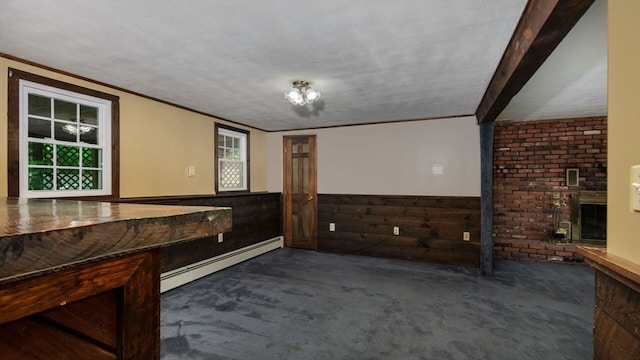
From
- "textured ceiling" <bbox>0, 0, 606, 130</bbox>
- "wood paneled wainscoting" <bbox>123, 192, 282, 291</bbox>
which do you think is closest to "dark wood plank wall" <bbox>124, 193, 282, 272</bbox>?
"wood paneled wainscoting" <bbox>123, 192, 282, 291</bbox>

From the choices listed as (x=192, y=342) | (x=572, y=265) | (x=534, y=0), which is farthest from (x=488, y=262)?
(x=192, y=342)

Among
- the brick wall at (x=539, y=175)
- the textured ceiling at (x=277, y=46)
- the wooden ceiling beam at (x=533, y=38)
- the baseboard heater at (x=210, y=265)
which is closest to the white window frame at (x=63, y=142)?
the textured ceiling at (x=277, y=46)

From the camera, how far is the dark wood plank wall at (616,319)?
0.86 metres

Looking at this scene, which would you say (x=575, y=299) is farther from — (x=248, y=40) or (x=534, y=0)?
(x=248, y=40)

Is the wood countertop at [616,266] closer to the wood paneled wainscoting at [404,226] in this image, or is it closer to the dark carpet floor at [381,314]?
the dark carpet floor at [381,314]

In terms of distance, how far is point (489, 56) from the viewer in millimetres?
2363

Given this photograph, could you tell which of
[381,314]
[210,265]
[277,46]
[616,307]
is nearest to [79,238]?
[616,307]

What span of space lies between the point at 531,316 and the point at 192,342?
9.63ft

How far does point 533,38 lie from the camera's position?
1.67m

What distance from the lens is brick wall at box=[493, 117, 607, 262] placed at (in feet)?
14.4

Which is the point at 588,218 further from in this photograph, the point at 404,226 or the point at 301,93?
the point at 301,93

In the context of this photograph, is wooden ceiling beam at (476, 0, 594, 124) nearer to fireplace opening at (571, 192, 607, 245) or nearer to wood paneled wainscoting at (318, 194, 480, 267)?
wood paneled wainscoting at (318, 194, 480, 267)

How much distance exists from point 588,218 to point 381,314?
3.74m

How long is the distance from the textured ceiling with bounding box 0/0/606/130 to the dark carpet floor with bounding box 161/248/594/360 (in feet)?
7.19
